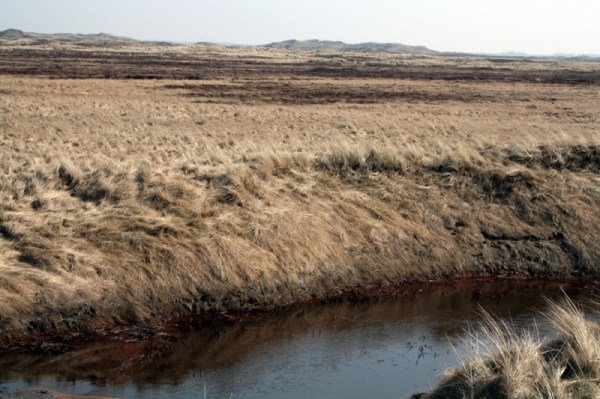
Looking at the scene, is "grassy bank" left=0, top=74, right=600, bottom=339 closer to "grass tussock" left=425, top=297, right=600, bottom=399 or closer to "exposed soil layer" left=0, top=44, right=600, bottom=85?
"grass tussock" left=425, top=297, right=600, bottom=399

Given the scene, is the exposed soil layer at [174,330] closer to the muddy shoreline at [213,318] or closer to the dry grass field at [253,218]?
the muddy shoreline at [213,318]

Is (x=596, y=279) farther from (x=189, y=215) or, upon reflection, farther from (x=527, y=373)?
(x=189, y=215)

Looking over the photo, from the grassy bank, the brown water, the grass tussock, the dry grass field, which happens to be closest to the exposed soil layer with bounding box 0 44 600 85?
the dry grass field

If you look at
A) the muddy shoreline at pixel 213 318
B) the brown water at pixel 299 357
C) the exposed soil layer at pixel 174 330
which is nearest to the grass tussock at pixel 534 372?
the brown water at pixel 299 357

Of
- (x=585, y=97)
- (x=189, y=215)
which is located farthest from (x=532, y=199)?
(x=585, y=97)

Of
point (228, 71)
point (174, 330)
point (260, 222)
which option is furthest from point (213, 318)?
point (228, 71)

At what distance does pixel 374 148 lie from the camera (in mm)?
15305

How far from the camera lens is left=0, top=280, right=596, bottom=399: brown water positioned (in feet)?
25.6

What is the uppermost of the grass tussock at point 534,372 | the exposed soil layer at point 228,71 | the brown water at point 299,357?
the exposed soil layer at point 228,71

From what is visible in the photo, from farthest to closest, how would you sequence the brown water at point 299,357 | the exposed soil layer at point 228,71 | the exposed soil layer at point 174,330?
the exposed soil layer at point 228,71, the exposed soil layer at point 174,330, the brown water at point 299,357

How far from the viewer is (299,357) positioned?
8742 millimetres

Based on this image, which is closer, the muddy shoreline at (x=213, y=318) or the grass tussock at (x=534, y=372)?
the grass tussock at (x=534, y=372)

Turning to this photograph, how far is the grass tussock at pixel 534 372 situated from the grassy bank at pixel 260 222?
4.30m

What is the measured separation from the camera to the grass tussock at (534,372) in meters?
6.35
